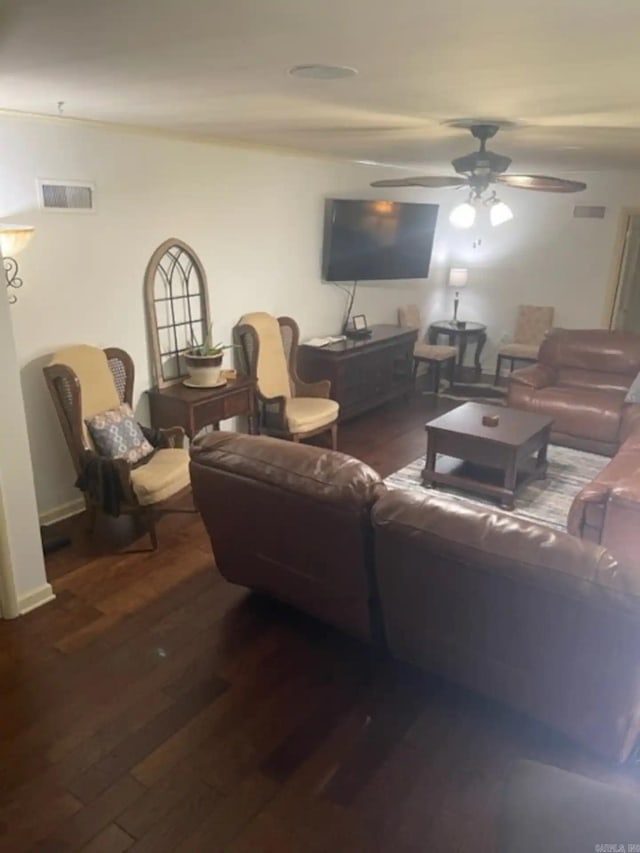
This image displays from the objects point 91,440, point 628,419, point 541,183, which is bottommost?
point 628,419

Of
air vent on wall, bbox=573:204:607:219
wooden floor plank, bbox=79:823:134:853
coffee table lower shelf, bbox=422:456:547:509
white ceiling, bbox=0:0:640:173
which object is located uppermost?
white ceiling, bbox=0:0:640:173

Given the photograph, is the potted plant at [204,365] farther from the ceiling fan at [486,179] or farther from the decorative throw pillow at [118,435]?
the ceiling fan at [486,179]

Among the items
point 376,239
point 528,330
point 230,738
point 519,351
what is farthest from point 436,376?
point 230,738

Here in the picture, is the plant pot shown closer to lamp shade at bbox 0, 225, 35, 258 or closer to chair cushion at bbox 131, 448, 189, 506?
chair cushion at bbox 131, 448, 189, 506

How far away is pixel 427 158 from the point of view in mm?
5066

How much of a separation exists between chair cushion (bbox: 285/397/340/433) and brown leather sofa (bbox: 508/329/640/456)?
156cm

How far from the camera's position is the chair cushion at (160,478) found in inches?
132

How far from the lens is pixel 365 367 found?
564 centimetres

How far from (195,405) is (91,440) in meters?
0.74

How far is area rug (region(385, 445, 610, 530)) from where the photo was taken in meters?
4.02

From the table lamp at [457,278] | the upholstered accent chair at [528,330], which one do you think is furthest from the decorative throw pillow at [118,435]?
the table lamp at [457,278]

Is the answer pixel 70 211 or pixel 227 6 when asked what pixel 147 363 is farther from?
pixel 227 6

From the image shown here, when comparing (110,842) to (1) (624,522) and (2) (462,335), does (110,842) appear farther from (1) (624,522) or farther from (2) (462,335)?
(2) (462,335)

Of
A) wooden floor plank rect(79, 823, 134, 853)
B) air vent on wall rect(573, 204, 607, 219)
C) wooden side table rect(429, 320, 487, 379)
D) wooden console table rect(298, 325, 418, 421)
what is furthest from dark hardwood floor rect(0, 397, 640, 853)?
air vent on wall rect(573, 204, 607, 219)
